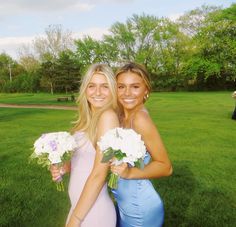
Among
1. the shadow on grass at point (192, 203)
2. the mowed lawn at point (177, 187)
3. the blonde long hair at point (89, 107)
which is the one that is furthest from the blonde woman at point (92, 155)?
the shadow on grass at point (192, 203)

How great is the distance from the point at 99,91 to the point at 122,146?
654mm

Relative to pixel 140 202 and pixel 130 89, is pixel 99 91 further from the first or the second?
pixel 140 202

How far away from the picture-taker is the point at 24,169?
9.35m

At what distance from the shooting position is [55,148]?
3250 millimetres

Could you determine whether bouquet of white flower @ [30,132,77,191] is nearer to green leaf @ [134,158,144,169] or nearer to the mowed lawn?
green leaf @ [134,158,144,169]

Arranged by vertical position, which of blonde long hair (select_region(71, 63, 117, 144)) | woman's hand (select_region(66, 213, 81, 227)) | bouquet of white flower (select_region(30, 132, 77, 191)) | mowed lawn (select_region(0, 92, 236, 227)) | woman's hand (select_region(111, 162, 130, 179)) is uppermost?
blonde long hair (select_region(71, 63, 117, 144))

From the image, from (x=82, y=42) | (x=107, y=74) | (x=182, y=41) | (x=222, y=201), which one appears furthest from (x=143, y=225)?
(x=82, y=42)

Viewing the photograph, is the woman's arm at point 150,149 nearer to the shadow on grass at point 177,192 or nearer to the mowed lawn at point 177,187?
the mowed lawn at point 177,187

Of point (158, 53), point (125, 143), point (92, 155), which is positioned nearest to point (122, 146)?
point (125, 143)

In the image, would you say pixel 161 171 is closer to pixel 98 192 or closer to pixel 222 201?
pixel 98 192

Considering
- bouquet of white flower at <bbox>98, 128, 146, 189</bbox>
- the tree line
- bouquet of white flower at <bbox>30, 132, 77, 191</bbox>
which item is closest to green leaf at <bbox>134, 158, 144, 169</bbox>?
bouquet of white flower at <bbox>98, 128, 146, 189</bbox>

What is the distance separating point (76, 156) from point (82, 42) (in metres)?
78.9

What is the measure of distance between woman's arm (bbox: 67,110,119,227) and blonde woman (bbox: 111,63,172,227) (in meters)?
A: 0.19

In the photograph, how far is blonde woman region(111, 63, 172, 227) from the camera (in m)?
3.16
